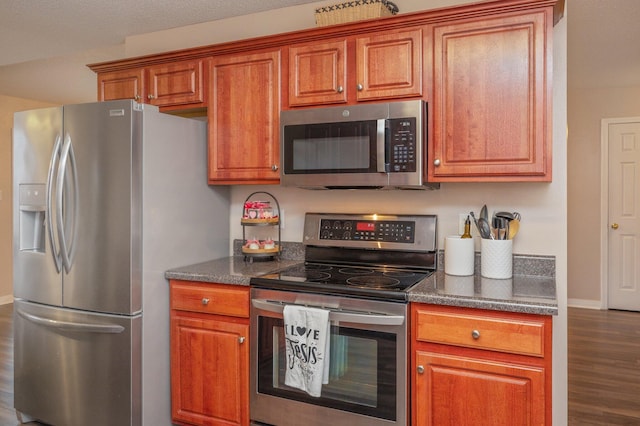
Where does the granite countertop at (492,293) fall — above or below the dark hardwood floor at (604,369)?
above

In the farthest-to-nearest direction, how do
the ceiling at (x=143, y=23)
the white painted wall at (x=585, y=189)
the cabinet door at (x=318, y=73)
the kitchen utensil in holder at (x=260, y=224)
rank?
the white painted wall at (x=585, y=189) → the ceiling at (x=143, y=23) → the kitchen utensil in holder at (x=260, y=224) → the cabinet door at (x=318, y=73)

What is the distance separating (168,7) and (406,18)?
1.47 meters

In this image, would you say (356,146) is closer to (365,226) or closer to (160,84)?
(365,226)

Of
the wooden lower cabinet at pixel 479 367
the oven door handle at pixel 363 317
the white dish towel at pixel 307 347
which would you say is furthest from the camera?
the white dish towel at pixel 307 347

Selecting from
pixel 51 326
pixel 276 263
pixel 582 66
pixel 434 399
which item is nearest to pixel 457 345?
pixel 434 399

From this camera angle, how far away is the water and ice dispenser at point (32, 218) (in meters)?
2.48

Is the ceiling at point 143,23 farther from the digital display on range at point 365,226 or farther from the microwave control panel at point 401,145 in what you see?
the digital display on range at point 365,226

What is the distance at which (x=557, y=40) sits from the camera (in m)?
2.15

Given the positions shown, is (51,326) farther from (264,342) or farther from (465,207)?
(465,207)

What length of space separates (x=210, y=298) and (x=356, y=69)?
1.31 metres

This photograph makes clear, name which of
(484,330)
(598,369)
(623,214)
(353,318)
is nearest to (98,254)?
(353,318)

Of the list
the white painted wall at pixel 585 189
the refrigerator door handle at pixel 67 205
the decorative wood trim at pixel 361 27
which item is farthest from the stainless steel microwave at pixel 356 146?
the white painted wall at pixel 585 189

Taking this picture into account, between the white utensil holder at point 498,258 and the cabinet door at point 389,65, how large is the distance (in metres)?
0.76

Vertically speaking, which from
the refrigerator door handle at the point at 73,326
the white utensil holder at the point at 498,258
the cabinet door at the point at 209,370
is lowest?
the cabinet door at the point at 209,370
